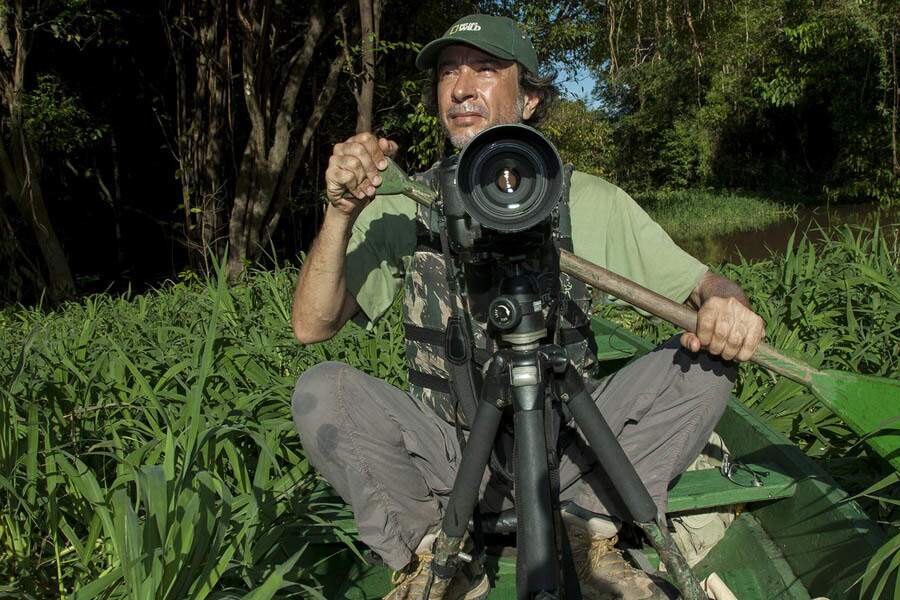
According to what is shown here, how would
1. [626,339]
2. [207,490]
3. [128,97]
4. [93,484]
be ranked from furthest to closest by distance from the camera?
[128,97]
[626,339]
[93,484]
[207,490]

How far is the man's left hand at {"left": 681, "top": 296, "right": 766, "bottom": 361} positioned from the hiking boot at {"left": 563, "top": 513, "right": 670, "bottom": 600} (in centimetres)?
53

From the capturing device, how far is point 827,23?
635 inches

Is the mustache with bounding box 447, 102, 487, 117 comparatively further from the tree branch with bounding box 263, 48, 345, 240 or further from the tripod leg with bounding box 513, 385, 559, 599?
the tree branch with bounding box 263, 48, 345, 240

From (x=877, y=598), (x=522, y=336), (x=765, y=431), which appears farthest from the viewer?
(x=765, y=431)

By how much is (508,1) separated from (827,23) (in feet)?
28.4

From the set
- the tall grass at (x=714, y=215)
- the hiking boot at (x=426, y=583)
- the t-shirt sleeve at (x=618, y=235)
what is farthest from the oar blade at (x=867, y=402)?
the tall grass at (x=714, y=215)

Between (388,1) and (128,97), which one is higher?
(388,1)

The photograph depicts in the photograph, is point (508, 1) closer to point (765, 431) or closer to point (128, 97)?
point (128, 97)

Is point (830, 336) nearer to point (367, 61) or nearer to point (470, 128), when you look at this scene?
point (470, 128)

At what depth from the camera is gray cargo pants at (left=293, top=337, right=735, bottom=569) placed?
1.80 m

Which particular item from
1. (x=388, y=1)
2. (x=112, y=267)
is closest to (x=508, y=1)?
(x=388, y=1)

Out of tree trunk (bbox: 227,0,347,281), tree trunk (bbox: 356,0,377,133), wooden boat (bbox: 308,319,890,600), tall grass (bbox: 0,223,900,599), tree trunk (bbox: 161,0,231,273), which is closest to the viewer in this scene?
tall grass (bbox: 0,223,900,599)

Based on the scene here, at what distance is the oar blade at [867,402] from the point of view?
5.33 feet

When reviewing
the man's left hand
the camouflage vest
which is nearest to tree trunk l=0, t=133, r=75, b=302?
the camouflage vest
